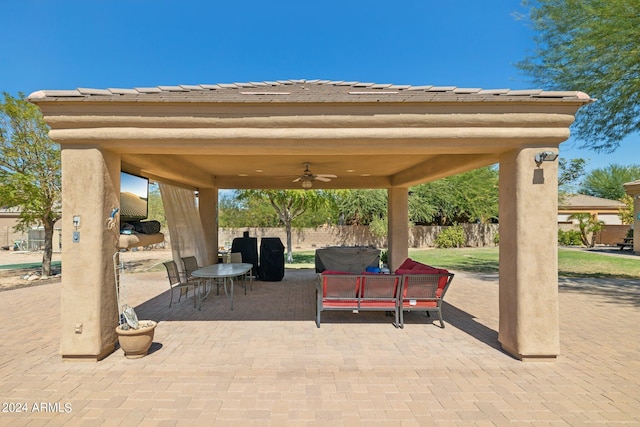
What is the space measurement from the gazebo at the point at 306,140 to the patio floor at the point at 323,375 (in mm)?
590

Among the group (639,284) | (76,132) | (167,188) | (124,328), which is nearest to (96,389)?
(124,328)

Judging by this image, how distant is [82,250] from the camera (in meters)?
4.46

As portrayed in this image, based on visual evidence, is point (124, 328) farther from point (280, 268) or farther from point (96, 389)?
point (280, 268)

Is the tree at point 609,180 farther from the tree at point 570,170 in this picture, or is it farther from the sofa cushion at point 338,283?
the sofa cushion at point 338,283

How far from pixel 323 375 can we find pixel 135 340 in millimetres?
2637

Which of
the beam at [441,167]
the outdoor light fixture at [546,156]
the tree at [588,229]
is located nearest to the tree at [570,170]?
the tree at [588,229]

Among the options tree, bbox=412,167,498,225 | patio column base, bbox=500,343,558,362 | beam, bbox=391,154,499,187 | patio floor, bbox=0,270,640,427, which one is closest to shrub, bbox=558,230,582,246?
tree, bbox=412,167,498,225

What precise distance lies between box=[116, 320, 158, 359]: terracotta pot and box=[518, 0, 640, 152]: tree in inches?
490

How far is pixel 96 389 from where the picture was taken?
3812 millimetres

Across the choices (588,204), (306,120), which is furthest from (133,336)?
(588,204)

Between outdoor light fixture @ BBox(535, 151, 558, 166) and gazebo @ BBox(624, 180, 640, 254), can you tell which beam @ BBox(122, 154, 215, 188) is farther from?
gazebo @ BBox(624, 180, 640, 254)

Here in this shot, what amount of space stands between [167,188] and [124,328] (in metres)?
4.37

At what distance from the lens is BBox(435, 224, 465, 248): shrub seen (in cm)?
2517

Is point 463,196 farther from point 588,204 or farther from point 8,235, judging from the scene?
point 8,235
